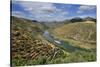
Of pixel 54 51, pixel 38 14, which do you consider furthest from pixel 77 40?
pixel 38 14

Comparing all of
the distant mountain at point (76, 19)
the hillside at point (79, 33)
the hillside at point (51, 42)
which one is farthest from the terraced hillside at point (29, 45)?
the distant mountain at point (76, 19)

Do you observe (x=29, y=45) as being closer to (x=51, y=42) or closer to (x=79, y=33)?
(x=51, y=42)

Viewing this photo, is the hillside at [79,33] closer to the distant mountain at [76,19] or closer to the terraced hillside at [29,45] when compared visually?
the distant mountain at [76,19]

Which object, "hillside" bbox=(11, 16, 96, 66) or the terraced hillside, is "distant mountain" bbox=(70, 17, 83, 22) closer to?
"hillside" bbox=(11, 16, 96, 66)

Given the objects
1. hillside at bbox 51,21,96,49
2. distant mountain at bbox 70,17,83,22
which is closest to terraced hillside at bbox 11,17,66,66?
hillside at bbox 51,21,96,49

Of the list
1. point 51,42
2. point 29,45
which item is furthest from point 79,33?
point 29,45

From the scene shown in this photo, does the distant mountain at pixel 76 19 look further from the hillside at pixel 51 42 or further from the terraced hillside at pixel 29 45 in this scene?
the terraced hillside at pixel 29 45

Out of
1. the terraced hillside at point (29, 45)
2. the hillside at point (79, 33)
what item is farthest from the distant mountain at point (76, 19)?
the terraced hillside at point (29, 45)

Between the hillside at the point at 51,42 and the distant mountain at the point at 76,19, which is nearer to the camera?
the hillside at the point at 51,42

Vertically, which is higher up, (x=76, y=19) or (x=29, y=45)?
(x=76, y=19)

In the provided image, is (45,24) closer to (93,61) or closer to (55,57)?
(55,57)

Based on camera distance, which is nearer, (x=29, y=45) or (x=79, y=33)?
(x=29, y=45)

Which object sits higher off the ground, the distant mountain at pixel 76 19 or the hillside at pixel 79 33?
the distant mountain at pixel 76 19
